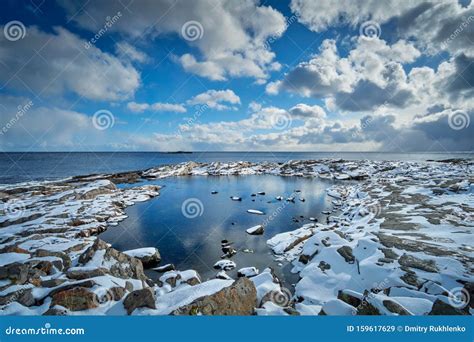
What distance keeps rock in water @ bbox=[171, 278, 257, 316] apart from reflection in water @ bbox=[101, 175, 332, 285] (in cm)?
695

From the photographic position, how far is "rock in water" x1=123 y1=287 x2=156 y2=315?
8.42 meters

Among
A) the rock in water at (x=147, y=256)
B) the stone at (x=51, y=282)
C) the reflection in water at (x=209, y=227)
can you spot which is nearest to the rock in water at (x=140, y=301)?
the stone at (x=51, y=282)

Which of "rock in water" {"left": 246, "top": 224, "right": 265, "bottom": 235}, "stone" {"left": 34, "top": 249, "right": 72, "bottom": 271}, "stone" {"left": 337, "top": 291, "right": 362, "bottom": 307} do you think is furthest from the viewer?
"rock in water" {"left": 246, "top": 224, "right": 265, "bottom": 235}

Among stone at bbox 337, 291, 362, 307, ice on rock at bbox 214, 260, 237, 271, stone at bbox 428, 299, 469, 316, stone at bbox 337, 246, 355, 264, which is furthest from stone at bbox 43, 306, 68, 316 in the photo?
stone at bbox 337, 246, 355, 264

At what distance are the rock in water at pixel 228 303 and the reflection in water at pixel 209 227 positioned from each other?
22.8 feet

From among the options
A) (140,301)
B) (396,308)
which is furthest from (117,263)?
(396,308)

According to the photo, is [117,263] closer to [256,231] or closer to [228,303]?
[228,303]

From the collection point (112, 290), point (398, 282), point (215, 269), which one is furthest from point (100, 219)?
point (398, 282)

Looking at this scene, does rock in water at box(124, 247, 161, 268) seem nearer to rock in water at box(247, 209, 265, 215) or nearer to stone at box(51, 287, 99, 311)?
stone at box(51, 287, 99, 311)

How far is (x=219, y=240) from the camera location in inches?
959

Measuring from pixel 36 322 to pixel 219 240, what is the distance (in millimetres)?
18336

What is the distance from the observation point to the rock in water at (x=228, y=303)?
319 inches

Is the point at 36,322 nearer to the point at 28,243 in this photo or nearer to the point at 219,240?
the point at 28,243

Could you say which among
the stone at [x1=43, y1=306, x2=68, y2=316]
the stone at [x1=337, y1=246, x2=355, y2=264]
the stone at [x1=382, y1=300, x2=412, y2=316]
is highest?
the stone at [x1=382, y1=300, x2=412, y2=316]
